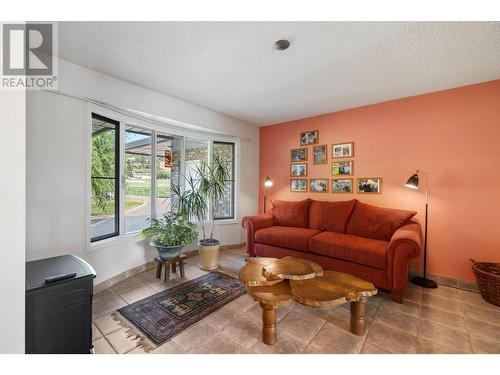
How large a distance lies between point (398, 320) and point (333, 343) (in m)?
0.76

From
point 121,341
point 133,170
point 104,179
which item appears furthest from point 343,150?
point 121,341

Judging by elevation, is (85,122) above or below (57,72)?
below

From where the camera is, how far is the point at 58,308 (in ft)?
4.09

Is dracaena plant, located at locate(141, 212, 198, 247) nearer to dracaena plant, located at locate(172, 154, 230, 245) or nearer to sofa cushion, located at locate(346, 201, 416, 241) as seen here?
dracaena plant, located at locate(172, 154, 230, 245)

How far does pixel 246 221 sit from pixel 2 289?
8.85 ft

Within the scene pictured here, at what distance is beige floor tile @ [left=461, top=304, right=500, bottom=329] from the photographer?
188cm

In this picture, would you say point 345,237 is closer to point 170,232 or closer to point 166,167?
point 170,232

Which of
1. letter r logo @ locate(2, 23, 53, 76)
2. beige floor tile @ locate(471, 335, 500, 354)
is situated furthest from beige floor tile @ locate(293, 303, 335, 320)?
letter r logo @ locate(2, 23, 53, 76)

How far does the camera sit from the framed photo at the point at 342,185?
10.9 feet

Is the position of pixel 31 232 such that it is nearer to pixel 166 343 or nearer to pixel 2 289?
pixel 2 289

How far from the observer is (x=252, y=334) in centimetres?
168

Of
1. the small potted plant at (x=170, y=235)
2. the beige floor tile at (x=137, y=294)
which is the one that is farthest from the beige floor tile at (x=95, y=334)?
the small potted plant at (x=170, y=235)
